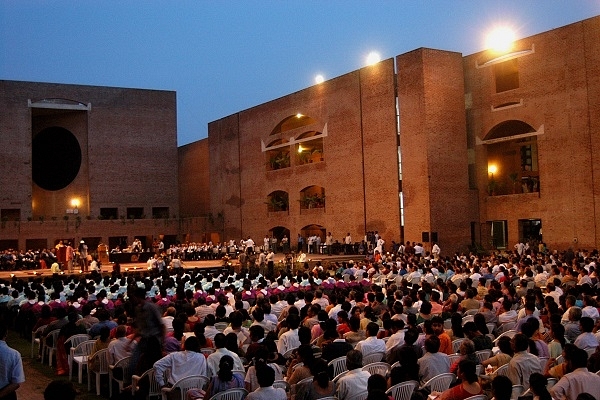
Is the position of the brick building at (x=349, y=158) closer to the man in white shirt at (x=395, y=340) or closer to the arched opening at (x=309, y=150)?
the arched opening at (x=309, y=150)

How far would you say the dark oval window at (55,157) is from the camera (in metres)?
47.8

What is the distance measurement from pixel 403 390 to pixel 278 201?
36.1 meters

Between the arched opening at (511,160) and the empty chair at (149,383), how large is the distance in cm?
2595

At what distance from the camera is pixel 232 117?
46.5 metres

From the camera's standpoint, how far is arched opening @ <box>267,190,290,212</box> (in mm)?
41781

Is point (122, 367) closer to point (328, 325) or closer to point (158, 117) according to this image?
point (328, 325)

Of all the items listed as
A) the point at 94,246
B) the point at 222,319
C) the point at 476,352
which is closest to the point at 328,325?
the point at 476,352

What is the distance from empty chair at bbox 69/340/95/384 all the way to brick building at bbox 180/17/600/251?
73.5ft

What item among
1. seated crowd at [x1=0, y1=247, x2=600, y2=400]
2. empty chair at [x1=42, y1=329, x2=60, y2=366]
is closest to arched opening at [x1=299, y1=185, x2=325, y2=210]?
seated crowd at [x1=0, y1=247, x2=600, y2=400]

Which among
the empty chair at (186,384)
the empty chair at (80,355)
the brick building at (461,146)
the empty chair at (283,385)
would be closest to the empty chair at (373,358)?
the empty chair at (283,385)

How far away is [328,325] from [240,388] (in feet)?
7.97

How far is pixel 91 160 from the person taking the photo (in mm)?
46781

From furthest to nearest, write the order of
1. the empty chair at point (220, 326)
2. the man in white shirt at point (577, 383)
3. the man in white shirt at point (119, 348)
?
the empty chair at point (220, 326) → the man in white shirt at point (119, 348) → the man in white shirt at point (577, 383)

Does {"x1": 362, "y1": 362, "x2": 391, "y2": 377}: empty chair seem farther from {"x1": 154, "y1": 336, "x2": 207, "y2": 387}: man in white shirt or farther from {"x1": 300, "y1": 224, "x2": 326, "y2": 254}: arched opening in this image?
{"x1": 300, "y1": 224, "x2": 326, "y2": 254}: arched opening
